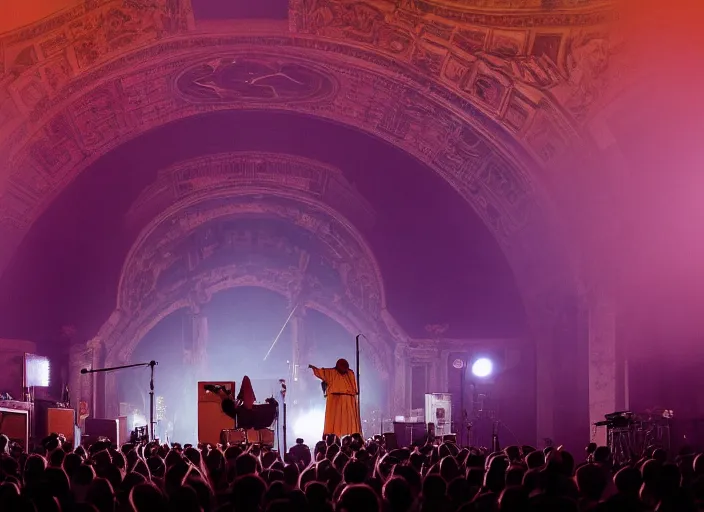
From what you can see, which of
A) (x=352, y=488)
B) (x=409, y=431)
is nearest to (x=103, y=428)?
(x=409, y=431)

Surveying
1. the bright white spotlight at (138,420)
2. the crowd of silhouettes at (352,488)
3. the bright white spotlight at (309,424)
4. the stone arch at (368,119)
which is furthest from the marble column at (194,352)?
the crowd of silhouettes at (352,488)

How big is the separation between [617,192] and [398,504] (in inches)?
654

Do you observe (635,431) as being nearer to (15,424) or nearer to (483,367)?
(483,367)

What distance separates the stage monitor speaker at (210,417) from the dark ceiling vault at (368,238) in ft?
32.2

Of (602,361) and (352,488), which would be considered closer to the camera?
(352,488)

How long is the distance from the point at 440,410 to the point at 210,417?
10.7 m

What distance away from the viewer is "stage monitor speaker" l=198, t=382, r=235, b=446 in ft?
58.7

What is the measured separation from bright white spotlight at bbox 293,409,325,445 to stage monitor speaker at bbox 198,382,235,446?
66.9 feet

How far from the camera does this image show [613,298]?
2166 centimetres

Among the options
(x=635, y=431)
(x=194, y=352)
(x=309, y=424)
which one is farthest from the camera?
(x=309, y=424)

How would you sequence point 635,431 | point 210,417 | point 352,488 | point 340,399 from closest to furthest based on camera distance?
1. point 352,488
2. point 210,417
3. point 340,399
4. point 635,431

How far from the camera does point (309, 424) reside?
38.4 m

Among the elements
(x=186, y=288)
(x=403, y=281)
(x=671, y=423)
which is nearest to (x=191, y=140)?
(x=403, y=281)

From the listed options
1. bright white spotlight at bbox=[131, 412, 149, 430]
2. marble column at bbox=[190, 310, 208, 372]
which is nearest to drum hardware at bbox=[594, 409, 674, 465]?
bright white spotlight at bbox=[131, 412, 149, 430]
